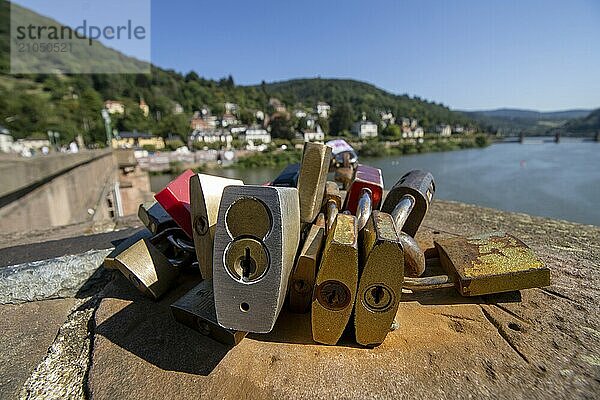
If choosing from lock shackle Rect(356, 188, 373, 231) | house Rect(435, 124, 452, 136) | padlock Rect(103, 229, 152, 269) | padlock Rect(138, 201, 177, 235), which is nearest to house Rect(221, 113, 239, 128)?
house Rect(435, 124, 452, 136)

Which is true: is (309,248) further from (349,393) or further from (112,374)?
(112,374)

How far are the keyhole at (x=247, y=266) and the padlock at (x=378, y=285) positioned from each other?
35cm

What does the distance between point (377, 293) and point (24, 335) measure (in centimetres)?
155

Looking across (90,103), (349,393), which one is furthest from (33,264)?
(90,103)

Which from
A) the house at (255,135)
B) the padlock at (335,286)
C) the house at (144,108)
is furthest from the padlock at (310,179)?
the house at (144,108)

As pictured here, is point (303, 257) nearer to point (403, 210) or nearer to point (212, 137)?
point (403, 210)

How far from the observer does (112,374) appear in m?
1.14

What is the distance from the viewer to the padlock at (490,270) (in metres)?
1.38

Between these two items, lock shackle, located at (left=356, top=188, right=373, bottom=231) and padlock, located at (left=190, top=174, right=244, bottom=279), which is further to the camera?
lock shackle, located at (left=356, top=188, right=373, bottom=231)

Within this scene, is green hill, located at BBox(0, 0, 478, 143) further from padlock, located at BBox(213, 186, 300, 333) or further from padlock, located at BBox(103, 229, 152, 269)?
padlock, located at BBox(213, 186, 300, 333)

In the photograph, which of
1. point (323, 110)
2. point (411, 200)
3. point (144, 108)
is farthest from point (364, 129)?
point (144, 108)

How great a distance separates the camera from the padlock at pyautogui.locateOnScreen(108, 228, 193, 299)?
1527mm

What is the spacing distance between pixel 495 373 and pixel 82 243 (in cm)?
297

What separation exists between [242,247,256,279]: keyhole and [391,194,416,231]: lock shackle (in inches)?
31.8
